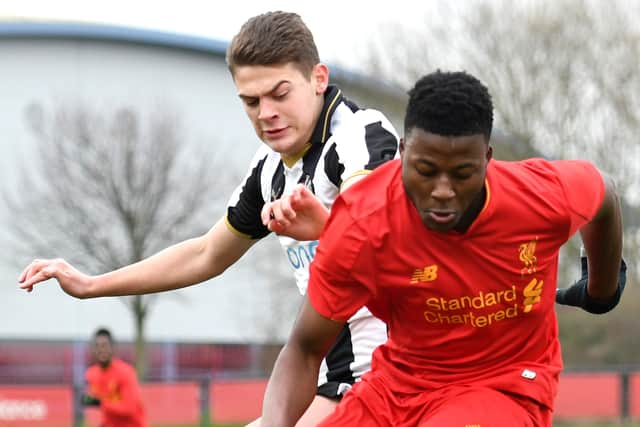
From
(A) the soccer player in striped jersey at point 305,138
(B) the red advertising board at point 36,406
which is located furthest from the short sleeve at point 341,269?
(B) the red advertising board at point 36,406

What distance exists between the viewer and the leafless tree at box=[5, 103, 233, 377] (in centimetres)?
2945

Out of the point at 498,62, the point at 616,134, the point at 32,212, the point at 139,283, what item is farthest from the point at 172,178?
the point at 139,283

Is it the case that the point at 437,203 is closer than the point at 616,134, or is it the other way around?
the point at 437,203

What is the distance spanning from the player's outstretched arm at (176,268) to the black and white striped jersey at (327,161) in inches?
8.5

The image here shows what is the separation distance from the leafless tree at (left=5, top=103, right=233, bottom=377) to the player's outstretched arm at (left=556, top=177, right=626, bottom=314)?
24.7m

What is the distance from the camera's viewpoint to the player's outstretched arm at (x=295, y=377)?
177 inches

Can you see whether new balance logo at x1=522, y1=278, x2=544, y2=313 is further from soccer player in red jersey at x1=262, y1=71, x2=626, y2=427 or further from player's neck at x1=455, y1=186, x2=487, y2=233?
player's neck at x1=455, y1=186, x2=487, y2=233

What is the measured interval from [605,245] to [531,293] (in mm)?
494

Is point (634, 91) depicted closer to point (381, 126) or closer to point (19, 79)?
point (19, 79)

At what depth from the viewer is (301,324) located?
448 centimetres

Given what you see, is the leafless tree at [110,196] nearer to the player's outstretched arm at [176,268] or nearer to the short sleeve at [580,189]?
the player's outstretched arm at [176,268]

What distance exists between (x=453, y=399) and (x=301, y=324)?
0.61m

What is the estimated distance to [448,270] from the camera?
4.36 m

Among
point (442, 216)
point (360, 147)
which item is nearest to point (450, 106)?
point (442, 216)
